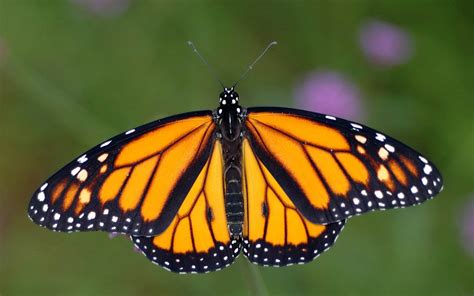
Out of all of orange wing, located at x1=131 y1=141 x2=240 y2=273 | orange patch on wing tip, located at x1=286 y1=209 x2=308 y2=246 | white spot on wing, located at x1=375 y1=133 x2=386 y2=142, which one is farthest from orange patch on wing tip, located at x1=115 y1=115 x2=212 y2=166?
white spot on wing, located at x1=375 y1=133 x2=386 y2=142

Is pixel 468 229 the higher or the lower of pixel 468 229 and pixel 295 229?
the higher

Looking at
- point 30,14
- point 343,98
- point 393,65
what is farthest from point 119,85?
point 393,65

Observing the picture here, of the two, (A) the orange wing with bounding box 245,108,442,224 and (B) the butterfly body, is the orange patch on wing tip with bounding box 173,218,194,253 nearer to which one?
(B) the butterfly body

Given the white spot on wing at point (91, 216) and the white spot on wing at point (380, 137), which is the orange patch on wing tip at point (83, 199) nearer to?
the white spot on wing at point (91, 216)

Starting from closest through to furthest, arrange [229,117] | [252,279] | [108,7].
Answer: [252,279], [229,117], [108,7]

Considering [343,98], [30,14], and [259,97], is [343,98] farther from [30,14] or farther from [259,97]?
[30,14]

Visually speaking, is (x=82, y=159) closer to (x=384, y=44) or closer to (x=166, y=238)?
(x=166, y=238)

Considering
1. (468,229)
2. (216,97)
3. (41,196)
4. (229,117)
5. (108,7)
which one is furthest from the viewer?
(108,7)

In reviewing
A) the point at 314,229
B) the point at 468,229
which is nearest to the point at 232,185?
the point at 314,229
